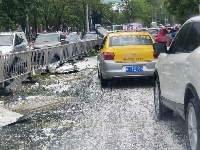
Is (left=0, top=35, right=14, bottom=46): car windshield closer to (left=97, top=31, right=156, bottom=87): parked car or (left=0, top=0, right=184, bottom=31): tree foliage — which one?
(left=97, top=31, right=156, bottom=87): parked car

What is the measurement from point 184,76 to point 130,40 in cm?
714

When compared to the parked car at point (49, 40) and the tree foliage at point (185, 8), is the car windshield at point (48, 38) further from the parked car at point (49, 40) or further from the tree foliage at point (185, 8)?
the tree foliage at point (185, 8)

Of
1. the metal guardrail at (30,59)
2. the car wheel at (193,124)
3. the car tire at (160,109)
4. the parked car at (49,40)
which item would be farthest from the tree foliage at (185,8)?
the car wheel at (193,124)

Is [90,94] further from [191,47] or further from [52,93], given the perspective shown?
[191,47]

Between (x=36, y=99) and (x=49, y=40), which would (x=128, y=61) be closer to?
(x=36, y=99)

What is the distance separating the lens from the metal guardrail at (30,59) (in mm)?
13062

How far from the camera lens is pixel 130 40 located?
1290 cm

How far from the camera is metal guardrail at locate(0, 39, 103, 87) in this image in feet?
42.9

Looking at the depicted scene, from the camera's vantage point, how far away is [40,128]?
7.78 metres

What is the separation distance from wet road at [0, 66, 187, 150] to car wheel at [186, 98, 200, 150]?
1.52 ft

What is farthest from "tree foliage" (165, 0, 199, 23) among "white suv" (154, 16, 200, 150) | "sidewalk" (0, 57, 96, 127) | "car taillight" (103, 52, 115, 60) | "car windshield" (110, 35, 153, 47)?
"white suv" (154, 16, 200, 150)

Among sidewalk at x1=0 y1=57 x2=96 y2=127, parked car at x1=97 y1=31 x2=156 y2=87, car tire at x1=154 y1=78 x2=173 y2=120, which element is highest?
parked car at x1=97 y1=31 x2=156 y2=87

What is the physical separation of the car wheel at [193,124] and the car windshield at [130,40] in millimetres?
7174

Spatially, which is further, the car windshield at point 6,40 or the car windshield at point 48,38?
the car windshield at point 48,38
